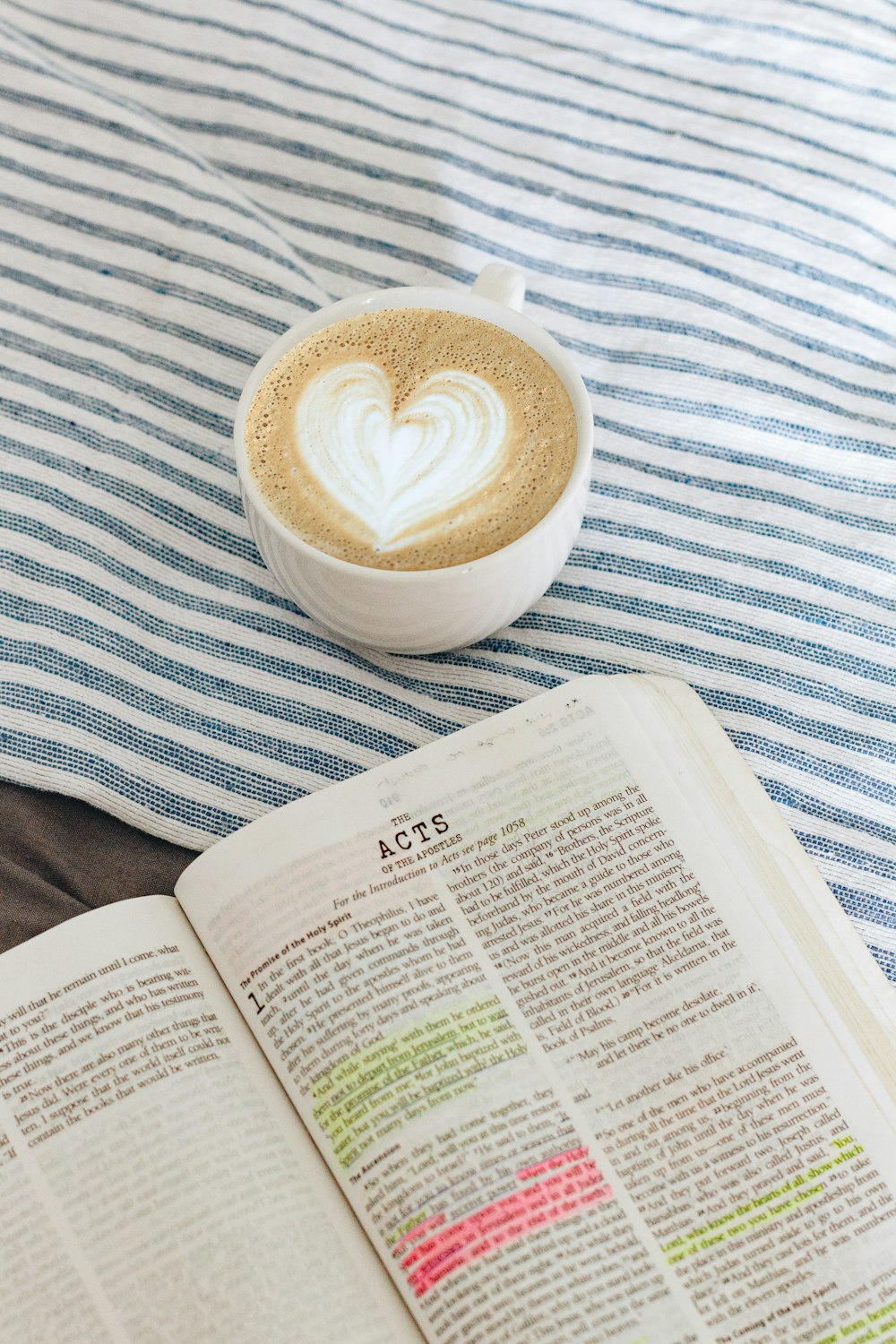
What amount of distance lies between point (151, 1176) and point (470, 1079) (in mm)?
116

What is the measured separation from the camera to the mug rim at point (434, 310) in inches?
17.1

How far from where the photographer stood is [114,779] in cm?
50

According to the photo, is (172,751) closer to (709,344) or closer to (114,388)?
(114,388)

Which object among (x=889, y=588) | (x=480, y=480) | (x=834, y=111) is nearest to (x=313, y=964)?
(x=480, y=480)

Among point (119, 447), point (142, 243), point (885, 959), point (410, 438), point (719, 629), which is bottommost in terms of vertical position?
point (885, 959)

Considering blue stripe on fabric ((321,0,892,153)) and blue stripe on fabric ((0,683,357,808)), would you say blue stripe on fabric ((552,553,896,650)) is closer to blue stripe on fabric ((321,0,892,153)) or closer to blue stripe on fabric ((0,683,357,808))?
blue stripe on fabric ((0,683,357,808))

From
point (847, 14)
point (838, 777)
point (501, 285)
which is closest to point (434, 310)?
point (501, 285)

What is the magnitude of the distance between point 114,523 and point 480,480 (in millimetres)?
194

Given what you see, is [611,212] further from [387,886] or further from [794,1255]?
[794,1255]

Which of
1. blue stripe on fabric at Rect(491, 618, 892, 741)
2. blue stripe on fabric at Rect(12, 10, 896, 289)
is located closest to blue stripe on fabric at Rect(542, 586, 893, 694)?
blue stripe on fabric at Rect(491, 618, 892, 741)

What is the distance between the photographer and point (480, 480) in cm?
46

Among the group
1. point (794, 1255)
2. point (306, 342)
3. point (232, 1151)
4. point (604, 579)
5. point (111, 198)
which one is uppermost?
point (111, 198)

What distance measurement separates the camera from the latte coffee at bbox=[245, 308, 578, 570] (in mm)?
450

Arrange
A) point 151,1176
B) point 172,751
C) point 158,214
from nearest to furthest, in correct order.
A: point 151,1176 < point 172,751 < point 158,214
